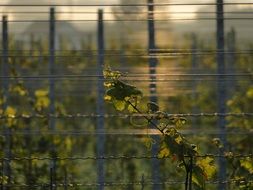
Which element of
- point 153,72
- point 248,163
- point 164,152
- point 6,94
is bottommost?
point 248,163

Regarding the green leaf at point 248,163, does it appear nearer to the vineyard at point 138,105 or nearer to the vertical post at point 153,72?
the vineyard at point 138,105

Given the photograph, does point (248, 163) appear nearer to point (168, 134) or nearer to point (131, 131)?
point (168, 134)

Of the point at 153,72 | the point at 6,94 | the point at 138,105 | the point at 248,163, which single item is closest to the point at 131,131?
the point at 153,72

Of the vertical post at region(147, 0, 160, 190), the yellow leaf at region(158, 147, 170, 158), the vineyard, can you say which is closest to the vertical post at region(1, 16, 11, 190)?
the vineyard

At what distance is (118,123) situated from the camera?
361 inches

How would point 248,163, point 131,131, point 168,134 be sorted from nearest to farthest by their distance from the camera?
1. point 168,134
2. point 248,163
3. point 131,131

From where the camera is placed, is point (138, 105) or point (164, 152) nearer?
point (164, 152)

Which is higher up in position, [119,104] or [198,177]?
[119,104]

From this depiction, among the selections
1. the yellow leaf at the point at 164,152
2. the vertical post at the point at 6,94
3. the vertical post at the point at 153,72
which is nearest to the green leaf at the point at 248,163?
the yellow leaf at the point at 164,152

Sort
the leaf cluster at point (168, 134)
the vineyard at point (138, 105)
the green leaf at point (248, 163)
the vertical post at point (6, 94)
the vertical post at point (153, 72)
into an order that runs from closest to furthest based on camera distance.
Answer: the leaf cluster at point (168, 134) → the vineyard at point (138, 105) → the green leaf at point (248, 163) → the vertical post at point (153, 72) → the vertical post at point (6, 94)

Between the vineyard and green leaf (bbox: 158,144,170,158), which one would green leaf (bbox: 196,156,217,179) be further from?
green leaf (bbox: 158,144,170,158)

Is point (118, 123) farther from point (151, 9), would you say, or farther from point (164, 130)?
point (164, 130)

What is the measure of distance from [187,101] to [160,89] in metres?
4.41

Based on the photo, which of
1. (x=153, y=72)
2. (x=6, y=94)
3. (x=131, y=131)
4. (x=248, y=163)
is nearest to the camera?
(x=248, y=163)
